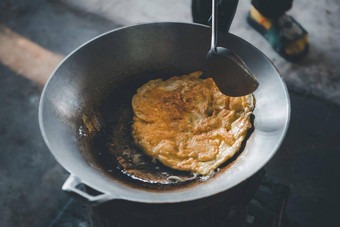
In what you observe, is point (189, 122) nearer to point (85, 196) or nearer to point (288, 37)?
point (85, 196)

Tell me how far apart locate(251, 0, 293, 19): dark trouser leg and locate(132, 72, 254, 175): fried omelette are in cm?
161

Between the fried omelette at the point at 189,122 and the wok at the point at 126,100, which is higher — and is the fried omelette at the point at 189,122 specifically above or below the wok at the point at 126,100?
below

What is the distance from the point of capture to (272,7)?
321 cm

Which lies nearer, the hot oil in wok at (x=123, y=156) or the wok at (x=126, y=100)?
the wok at (x=126, y=100)

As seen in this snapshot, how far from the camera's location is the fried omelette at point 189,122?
1772mm

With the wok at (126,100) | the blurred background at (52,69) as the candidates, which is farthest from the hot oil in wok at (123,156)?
the blurred background at (52,69)

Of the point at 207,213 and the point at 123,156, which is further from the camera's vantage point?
the point at 123,156

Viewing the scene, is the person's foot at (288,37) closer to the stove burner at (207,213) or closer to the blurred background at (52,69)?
the blurred background at (52,69)

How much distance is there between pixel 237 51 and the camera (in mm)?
1875

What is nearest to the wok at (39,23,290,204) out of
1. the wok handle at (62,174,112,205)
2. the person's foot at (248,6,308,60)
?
the wok handle at (62,174,112,205)

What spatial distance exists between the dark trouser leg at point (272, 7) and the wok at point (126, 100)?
5.17ft

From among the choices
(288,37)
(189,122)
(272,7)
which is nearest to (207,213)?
(189,122)

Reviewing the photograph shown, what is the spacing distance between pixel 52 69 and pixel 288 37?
8.34 ft

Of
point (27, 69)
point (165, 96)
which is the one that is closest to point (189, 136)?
point (165, 96)
